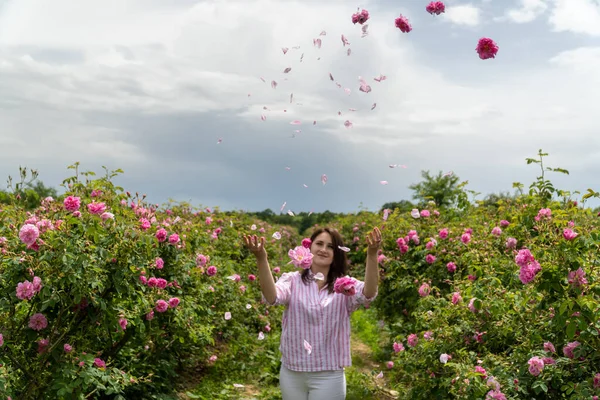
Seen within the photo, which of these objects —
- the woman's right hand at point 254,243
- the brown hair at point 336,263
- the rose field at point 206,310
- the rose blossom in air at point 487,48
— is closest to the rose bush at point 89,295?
the rose field at point 206,310

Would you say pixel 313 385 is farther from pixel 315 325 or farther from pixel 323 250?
pixel 323 250

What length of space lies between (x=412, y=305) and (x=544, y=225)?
3.13 meters

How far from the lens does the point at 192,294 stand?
5242 mm

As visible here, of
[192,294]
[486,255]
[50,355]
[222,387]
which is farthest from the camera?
[222,387]

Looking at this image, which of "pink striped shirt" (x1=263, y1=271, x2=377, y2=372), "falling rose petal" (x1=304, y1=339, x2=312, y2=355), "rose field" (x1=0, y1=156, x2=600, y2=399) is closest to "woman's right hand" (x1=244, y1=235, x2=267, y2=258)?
"pink striped shirt" (x1=263, y1=271, x2=377, y2=372)

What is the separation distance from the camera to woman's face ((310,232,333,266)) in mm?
3283

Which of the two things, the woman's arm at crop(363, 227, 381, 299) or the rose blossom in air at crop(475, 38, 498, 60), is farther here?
the rose blossom in air at crop(475, 38, 498, 60)

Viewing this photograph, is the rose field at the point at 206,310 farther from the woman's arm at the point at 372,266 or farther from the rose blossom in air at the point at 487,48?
the rose blossom in air at the point at 487,48

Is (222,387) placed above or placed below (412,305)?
below

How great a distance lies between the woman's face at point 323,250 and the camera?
3283 millimetres

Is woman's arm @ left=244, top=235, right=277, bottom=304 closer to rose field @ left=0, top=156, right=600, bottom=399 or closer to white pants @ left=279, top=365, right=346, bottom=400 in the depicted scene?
white pants @ left=279, top=365, right=346, bottom=400

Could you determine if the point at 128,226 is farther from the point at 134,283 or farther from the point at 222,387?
the point at 222,387

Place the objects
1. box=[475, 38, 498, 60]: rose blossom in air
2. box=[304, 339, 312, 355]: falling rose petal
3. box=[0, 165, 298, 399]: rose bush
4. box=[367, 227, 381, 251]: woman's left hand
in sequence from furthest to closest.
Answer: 1. box=[475, 38, 498, 60]: rose blossom in air
2. box=[0, 165, 298, 399]: rose bush
3. box=[304, 339, 312, 355]: falling rose petal
4. box=[367, 227, 381, 251]: woman's left hand

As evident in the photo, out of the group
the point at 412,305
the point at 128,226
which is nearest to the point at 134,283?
the point at 128,226
